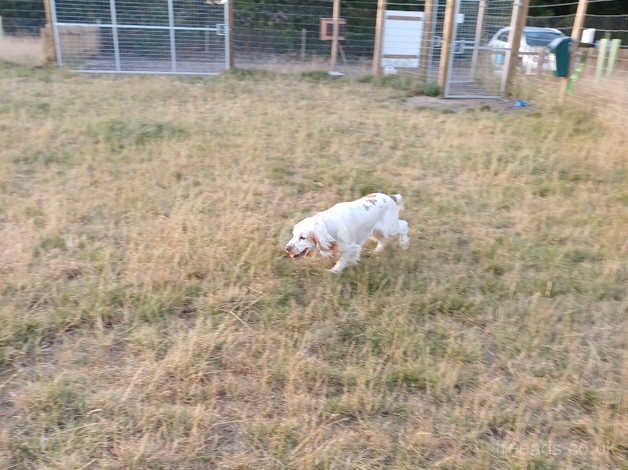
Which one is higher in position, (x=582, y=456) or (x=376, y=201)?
(x=376, y=201)

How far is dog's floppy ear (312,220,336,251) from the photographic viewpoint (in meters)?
3.25

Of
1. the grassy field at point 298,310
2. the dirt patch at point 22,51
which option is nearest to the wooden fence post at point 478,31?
the grassy field at point 298,310

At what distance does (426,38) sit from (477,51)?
4.14 feet

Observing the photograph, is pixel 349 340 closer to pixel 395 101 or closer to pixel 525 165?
pixel 525 165

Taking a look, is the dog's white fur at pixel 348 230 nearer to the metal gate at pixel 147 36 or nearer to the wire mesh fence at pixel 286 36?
the wire mesh fence at pixel 286 36

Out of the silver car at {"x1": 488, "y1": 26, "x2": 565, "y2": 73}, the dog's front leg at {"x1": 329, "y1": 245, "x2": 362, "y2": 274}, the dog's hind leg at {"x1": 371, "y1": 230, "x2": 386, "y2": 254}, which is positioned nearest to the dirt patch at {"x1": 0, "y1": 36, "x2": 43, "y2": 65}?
the silver car at {"x1": 488, "y1": 26, "x2": 565, "y2": 73}

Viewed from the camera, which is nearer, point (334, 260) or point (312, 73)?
point (334, 260)

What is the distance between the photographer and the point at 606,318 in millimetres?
3172

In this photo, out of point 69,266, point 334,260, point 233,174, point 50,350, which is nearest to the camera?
point 50,350

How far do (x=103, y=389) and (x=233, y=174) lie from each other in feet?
10.2

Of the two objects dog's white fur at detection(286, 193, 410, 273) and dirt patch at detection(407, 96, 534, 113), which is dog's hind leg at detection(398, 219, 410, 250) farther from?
dirt patch at detection(407, 96, 534, 113)

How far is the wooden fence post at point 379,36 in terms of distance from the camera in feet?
37.9

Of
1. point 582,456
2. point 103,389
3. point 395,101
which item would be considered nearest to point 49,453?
point 103,389

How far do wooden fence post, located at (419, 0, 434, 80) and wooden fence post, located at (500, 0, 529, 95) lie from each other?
164 centimetres
